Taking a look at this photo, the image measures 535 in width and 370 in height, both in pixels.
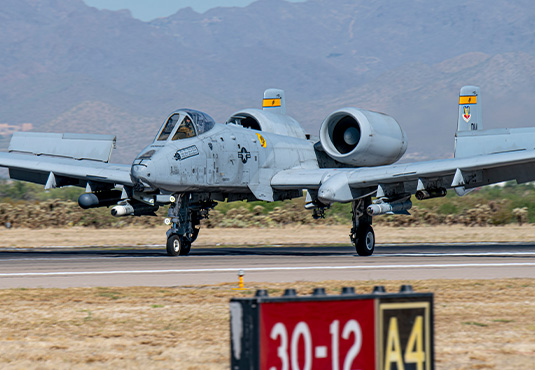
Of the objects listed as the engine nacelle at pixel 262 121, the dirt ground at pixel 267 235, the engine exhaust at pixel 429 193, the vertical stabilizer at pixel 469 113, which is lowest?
the dirt ground at pixel 267 235

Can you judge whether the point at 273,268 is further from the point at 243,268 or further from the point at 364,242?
the point at 364,242

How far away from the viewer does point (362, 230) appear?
23156 millimetres

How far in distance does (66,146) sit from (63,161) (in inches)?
81.4

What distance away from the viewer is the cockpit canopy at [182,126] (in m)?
21.1

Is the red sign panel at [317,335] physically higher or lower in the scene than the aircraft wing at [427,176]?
lower

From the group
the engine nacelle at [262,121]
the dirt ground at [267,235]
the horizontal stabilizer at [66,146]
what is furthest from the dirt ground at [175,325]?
the dirt ground at [267,235]

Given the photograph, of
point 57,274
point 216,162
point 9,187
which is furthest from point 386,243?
point 9,187

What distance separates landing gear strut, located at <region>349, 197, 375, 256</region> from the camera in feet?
75.5

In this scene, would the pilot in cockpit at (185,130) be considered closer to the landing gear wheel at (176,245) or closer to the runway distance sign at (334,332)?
the landing gear wheel at (176,245)

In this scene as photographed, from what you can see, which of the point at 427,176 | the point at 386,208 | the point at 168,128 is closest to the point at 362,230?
the point at 386,208

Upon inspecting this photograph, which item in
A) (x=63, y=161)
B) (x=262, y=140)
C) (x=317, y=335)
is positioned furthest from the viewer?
(x=63, y=161)

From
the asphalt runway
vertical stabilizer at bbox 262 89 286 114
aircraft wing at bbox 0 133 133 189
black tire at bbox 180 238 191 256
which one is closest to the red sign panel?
the asphalt runway

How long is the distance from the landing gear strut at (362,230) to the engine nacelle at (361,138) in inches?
62.7

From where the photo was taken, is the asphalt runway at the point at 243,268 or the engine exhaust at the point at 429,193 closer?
the asphalt runway at the point at 243,268
